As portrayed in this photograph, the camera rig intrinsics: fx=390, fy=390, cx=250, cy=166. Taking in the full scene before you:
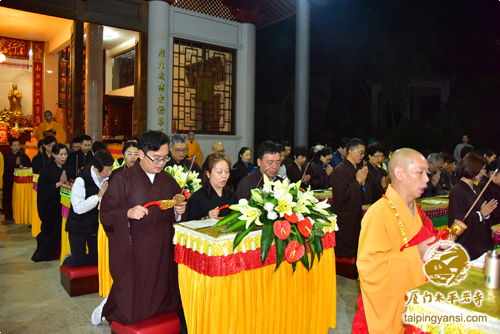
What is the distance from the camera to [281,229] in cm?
234

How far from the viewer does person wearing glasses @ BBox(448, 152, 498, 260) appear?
3.30 metres

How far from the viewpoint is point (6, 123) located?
10.7 metres

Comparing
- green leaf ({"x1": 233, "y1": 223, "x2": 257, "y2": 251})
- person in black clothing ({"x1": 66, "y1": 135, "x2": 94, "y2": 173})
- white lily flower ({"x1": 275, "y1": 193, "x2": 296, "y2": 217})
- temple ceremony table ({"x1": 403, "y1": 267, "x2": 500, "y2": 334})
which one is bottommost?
temple ceremony table ({"x1": 403, "y1": 267, "x2": 500, "y2": 334})

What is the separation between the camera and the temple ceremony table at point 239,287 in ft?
7.48

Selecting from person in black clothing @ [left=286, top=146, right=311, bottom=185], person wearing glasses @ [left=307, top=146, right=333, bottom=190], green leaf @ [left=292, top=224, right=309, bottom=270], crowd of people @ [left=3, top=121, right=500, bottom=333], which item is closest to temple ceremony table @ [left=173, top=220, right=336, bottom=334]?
green leaf @ [left=292, top=224, right=309, bottom=270]

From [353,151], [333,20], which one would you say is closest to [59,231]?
[353,151]

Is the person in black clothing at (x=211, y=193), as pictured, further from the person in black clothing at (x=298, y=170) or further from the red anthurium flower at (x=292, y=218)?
the person in black clothing at (x=298, y=170)

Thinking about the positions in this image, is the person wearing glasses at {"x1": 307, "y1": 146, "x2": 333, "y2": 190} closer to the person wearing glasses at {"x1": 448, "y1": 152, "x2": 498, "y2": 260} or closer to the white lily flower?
the person wearing glasses at {"x1": 448, "y1": 152, "x2": 498, "y2": 260}

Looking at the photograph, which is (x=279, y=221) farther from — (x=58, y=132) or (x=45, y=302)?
(x=58, y=132)

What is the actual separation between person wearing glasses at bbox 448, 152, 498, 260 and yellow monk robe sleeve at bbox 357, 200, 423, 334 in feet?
5.11

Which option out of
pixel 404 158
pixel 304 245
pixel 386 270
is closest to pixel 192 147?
pixel 304 245

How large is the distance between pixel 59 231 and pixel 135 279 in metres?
2.72

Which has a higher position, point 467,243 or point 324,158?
point 324,158

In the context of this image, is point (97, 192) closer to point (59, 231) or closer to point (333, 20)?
point (59, 231)
